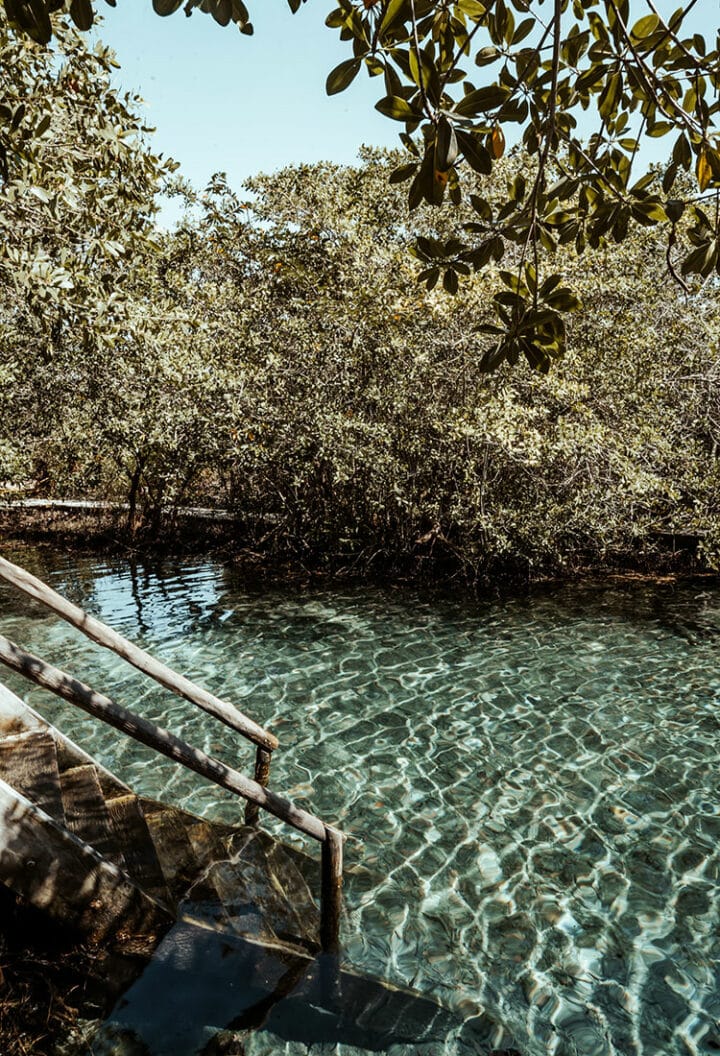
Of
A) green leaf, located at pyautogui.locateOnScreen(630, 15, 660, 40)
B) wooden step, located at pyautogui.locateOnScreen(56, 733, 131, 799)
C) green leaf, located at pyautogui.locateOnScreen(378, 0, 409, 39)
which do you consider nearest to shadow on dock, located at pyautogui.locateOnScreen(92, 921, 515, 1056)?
wooden step, located at pyautogui.locateOnScreen(56, 733, 131, 799)

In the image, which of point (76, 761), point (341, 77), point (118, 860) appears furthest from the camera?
point (76, 761)

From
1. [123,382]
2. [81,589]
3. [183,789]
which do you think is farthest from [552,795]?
[123,382]

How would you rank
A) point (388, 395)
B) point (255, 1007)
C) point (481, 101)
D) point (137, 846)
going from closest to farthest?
point (481, 101) < point (255, 1007) < point (137, 846) < point (388, 395)

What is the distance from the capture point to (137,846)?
14.8ft

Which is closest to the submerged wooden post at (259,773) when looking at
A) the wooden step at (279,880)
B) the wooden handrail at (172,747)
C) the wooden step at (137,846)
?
the wooden step at (279,880)

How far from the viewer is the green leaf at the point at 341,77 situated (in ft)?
7.27

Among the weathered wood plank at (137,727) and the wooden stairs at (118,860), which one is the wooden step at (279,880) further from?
the weathered wood plank at (137,727)

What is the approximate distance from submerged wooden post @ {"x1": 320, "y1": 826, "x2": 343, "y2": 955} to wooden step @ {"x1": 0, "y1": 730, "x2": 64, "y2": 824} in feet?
5.21

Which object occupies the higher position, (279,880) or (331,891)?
(331,891)

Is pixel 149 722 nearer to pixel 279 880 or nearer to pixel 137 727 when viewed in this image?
pixel 137 727

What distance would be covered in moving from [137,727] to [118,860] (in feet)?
3.89

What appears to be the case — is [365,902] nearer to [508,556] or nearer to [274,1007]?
[274,1007]

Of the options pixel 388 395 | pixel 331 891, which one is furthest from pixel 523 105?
pixel 388 395

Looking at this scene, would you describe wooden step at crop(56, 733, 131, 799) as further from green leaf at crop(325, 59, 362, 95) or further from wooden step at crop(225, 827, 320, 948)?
green leaf at crop(325, 59, 362, 95)
